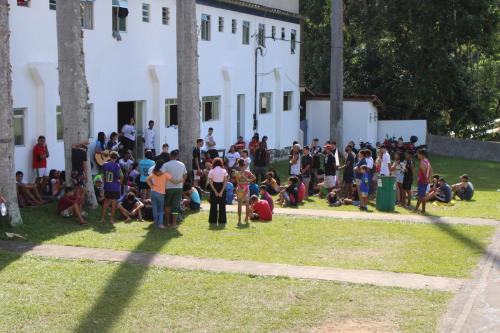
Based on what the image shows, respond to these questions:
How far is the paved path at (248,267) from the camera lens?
1233 centimetres

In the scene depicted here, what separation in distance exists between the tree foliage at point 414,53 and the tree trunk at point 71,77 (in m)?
25.5

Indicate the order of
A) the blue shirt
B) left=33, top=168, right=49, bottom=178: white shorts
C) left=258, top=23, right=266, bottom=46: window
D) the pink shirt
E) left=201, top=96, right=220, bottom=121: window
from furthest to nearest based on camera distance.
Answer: left=258, top=23, right=266, bottom=46: window → left=201, top=96, right=220, bottom=121: window → left=33, top=168, right=49, bottom=178: white shorts → the blue shirt → the pink shirt

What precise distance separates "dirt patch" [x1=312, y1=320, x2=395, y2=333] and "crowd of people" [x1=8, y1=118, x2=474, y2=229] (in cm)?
714

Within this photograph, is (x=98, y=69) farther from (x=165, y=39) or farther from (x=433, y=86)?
(x=433, y=86)

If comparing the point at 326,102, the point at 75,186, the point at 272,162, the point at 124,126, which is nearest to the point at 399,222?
the point at 75,186

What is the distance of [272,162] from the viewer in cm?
3350

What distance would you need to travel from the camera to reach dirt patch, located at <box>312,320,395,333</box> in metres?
9.89

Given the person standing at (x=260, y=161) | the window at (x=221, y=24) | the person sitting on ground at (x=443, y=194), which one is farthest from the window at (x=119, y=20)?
the person sitting on ground at (x=443, y=194)

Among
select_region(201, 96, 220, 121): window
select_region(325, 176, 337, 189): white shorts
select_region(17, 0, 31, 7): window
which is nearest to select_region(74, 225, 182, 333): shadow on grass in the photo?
select_region(17, 0, 31, 7): window

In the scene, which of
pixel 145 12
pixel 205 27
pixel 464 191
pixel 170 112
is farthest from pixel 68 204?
pixel 205 27

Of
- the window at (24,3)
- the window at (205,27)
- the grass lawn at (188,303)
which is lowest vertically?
the grass lawn at (188,303)

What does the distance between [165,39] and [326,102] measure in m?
15.8

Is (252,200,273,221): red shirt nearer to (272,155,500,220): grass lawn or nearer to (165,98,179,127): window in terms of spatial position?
(272,155,500,220): grass lawn

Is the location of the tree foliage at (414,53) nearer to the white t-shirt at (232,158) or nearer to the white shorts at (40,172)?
the white t-shirt at (232,158)
